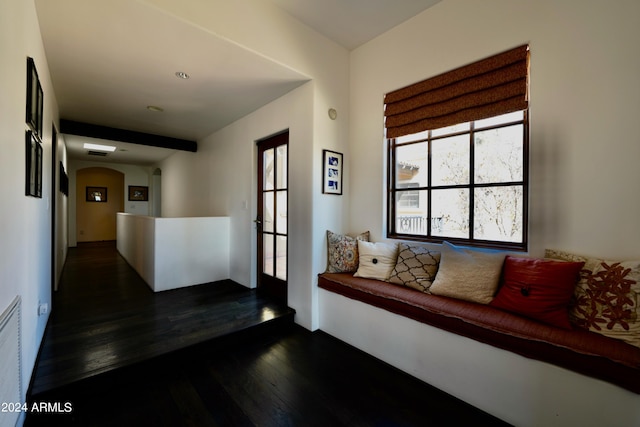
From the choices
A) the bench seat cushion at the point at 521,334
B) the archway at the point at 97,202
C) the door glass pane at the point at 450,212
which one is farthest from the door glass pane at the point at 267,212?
the archway at the point at 97,202

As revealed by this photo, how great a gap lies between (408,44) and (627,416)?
2870 mm

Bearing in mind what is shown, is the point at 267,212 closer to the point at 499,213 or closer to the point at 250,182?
the point at 250,182

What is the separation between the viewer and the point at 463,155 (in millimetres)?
2297

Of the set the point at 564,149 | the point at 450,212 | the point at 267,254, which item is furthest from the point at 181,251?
the point at 564,149

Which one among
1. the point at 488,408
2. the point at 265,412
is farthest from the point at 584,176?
the point at 265,412

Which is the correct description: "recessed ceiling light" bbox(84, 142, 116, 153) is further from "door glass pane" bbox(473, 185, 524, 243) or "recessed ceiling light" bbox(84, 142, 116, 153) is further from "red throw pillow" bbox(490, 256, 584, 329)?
"red throw pillow" bbox(490, 256, 584, 329)

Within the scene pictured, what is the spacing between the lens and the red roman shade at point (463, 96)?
192 centimetres

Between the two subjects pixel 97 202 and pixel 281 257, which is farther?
pixel 97 202

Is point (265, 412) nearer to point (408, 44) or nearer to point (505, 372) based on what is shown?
point (505, 372)

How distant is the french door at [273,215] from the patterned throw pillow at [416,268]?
129cm

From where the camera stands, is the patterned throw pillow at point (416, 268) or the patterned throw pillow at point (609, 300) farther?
the patterned throw pillow at point (416, 268)

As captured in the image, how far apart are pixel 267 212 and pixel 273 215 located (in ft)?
0.49

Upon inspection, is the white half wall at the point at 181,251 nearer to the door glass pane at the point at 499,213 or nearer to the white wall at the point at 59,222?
the white wall at the point at 59,222

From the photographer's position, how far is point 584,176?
1704mm
